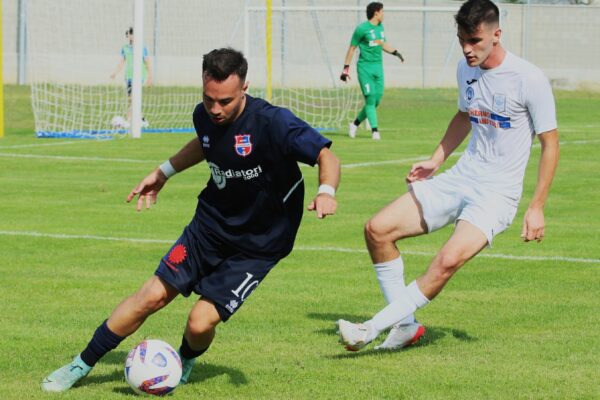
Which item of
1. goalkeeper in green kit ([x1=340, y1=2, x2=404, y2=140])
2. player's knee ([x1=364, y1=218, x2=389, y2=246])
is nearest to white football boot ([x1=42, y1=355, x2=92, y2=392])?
player's knee ([x1=364, y1=218, x2=389, y2=246])

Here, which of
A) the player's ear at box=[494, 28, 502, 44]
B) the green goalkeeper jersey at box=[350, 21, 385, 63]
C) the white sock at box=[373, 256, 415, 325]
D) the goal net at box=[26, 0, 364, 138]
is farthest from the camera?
the goal net at box=[26, 0, 364, 138]

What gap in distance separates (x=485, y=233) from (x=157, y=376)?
2172mm

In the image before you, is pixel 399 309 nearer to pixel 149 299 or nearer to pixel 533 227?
pixel 533 227

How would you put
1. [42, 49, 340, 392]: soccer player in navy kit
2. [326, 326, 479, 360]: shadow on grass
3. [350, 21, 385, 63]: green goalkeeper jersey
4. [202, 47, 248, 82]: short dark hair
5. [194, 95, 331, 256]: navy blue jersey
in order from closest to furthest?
[202, 47, 248, 82]: short dark hair
[42, 49, 340, 392]: soccer player in navy kit
[194, 95, 331, 256]: navy blue jersey
[326, 326, 479, 360]: shadow on grass
[350, 21, 385, 63]: green goalkeeper jersey

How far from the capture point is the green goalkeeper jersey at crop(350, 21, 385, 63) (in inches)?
941

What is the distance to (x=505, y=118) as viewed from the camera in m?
7.54

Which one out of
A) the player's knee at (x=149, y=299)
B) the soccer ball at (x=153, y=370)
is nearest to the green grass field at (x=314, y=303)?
the soccer ball at (x=153, y=370)

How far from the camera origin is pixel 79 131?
1008 inches

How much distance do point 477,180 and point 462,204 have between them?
170mm

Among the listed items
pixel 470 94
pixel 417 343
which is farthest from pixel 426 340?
pixel 470 94

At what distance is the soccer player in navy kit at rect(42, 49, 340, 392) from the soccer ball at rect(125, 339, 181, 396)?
141 millimetres

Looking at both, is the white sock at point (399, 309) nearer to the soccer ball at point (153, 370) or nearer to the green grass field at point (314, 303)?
the green grass field at point (314, 303)

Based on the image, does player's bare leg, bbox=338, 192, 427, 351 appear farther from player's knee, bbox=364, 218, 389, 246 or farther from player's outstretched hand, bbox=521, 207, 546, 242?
player's outstretched hand, bbox=521, 207, 546, 242

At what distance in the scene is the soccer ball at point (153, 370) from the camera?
640 centimetres
